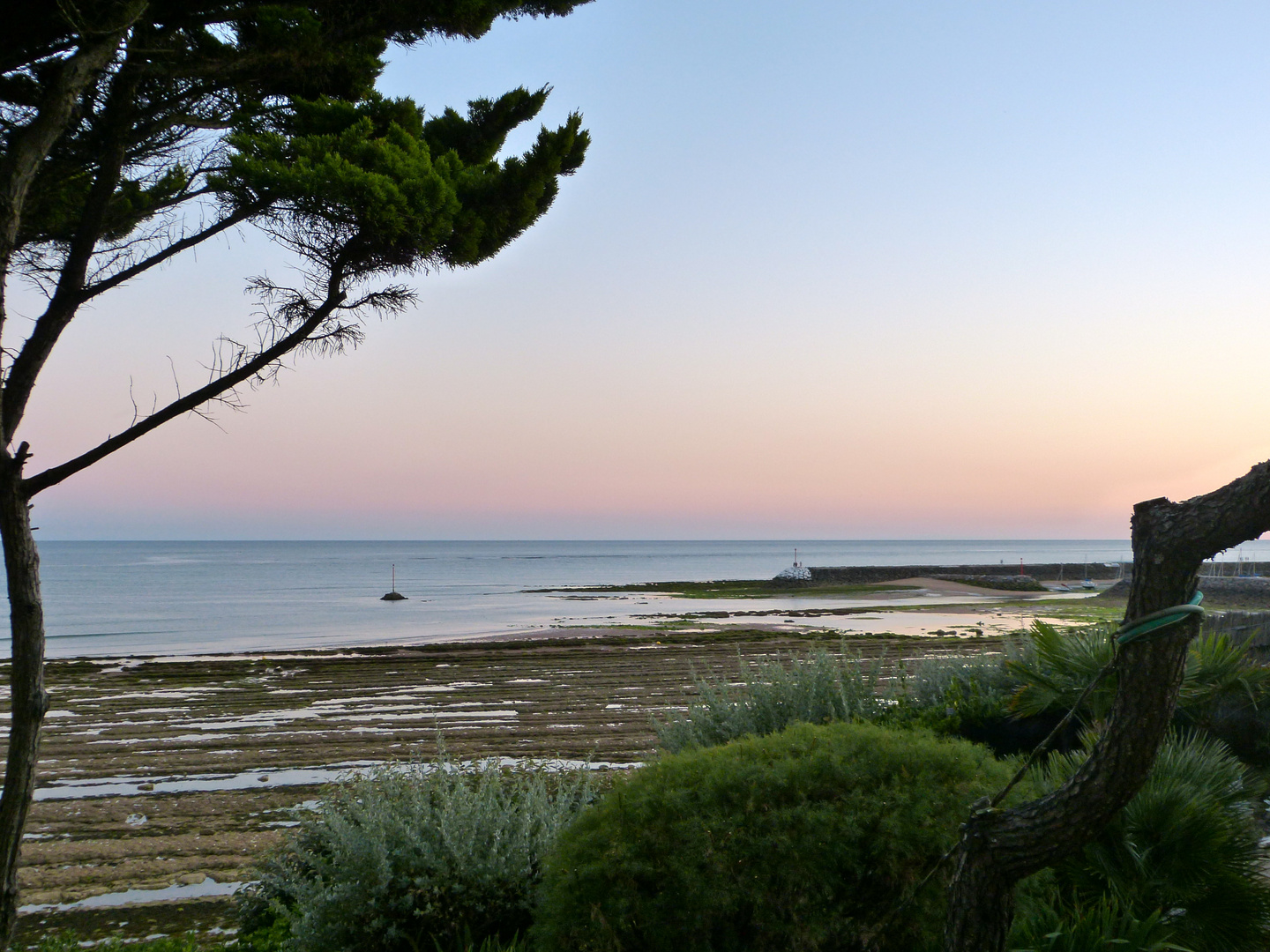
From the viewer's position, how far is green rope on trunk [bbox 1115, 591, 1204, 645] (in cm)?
230

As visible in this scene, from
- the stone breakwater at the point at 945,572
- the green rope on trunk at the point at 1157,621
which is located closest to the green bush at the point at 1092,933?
the green rope on trunk at the point at 1157,621

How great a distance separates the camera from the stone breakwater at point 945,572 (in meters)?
61.8

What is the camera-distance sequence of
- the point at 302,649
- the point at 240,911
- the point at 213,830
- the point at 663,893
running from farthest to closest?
the point at 302,649
the point at 213,830
the point at 240,911
the point at 663,893

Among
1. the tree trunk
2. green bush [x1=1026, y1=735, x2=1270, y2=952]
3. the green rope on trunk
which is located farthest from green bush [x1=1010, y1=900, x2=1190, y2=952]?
the tree trunk

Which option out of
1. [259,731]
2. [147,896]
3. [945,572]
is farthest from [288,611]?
[945,572]

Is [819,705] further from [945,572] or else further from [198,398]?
[945,572]

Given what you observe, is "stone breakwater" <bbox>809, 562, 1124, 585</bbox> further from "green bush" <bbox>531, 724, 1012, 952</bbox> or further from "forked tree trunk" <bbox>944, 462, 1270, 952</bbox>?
"forked tree trunk" <bbox>944, 462, 1270, 952</bbox>

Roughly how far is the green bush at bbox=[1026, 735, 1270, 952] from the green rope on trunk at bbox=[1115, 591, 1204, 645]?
1.39 m

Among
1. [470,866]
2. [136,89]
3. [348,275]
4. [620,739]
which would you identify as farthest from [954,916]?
[620,739]

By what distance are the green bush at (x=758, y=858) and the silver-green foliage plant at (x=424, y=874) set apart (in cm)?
54

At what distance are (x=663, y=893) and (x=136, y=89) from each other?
5.10 meters

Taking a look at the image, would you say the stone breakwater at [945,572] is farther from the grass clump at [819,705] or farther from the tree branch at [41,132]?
the tree branch at [41,132]

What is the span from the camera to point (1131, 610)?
2404mm

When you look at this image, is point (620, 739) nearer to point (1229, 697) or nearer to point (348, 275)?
point (1229, 697)
